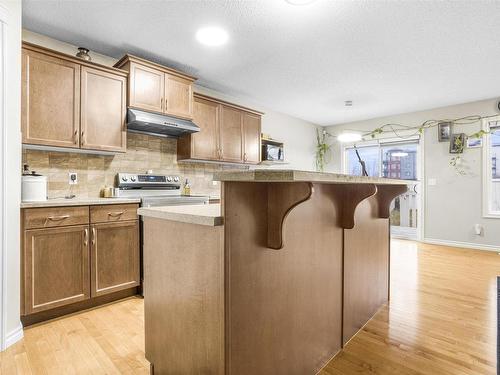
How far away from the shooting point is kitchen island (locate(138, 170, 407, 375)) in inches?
38.2

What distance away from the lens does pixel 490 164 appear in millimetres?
4441

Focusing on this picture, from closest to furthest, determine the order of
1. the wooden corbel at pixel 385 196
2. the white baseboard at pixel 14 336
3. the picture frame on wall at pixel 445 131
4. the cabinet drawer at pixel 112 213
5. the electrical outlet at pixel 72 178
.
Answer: the white baseboard at pixel 14 336
the wooden corbel at pixel 385 196
the cabinet drawer at pixel 112 213
the electrical outlet at pixel 72 178
the picture frame on wall at pixel 445 131

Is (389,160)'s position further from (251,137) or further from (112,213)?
(112,213)

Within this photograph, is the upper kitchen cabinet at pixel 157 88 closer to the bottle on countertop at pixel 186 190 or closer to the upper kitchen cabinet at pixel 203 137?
Answer: the upper kitchen cabinet at pixel 203 137

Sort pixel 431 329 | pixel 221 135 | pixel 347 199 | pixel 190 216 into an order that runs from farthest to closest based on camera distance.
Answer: pixel 221 135
pixel 431 329
pixel 347 199
pixel 190 216

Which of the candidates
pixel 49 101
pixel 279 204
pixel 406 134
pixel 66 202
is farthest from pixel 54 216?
pixel 406 134

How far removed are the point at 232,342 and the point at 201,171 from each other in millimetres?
3157

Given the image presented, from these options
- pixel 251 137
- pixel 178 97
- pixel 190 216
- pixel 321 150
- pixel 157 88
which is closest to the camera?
pixel 190 216

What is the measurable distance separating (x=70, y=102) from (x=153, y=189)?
3.92 ft

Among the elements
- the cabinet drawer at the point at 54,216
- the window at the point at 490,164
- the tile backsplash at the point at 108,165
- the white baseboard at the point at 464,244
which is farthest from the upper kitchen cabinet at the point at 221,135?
the window at the point at 490,164

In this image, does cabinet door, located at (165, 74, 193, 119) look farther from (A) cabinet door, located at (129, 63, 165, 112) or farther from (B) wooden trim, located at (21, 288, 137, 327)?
(B) wooden trim, located at (21, 288, 137, 327)

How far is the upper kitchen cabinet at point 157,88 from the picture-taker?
9.18ft

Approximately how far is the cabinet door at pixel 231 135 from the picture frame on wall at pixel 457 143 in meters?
3.65

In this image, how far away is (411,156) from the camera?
17.6 ft
